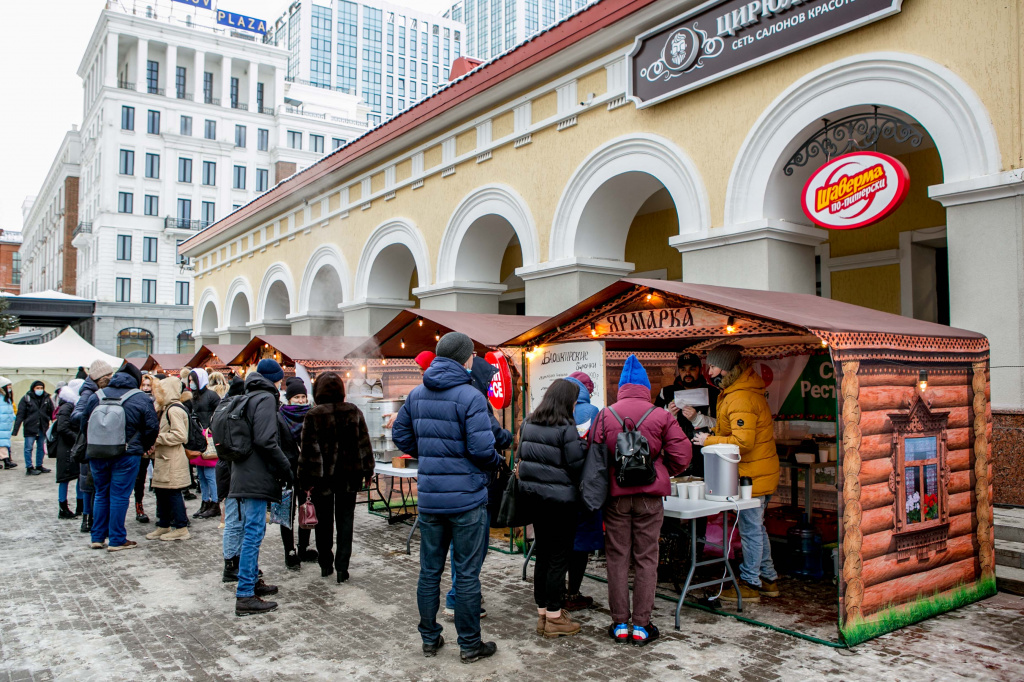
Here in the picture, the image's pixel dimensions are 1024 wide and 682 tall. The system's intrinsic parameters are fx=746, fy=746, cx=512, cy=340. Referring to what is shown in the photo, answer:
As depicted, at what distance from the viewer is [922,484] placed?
527cm

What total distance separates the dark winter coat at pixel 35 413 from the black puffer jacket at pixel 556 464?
13289mm

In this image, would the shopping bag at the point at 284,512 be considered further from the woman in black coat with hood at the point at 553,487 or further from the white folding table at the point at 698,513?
the white folding table at the point at 698,513

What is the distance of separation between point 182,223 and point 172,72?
10.5m

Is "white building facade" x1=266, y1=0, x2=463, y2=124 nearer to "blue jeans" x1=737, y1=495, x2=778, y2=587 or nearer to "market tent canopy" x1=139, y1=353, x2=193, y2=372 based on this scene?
"market tent canopy" x1=139, y1=353, x2=193, y2=372

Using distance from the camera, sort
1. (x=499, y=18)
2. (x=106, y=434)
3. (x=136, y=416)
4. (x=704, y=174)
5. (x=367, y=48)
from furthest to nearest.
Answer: (x=499, y=18) < (x=367, y=48) < (x=704, y=174) < (x=136, y=416) < (x=106, y=434)

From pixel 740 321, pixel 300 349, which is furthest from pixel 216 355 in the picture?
pixel 740 321

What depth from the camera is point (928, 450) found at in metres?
5.32

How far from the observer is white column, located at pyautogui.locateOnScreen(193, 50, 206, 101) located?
5006 centimetres

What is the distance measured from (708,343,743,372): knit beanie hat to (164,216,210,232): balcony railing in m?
47.6

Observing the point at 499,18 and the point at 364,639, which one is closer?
the point at 364,639

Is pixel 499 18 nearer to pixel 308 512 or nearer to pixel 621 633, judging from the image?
pixel 308 512

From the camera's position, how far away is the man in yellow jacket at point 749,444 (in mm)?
5734

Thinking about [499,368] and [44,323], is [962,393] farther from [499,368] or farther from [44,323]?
[44,323]

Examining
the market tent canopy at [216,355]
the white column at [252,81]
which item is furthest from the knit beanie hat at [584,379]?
the white column at [252,81]
